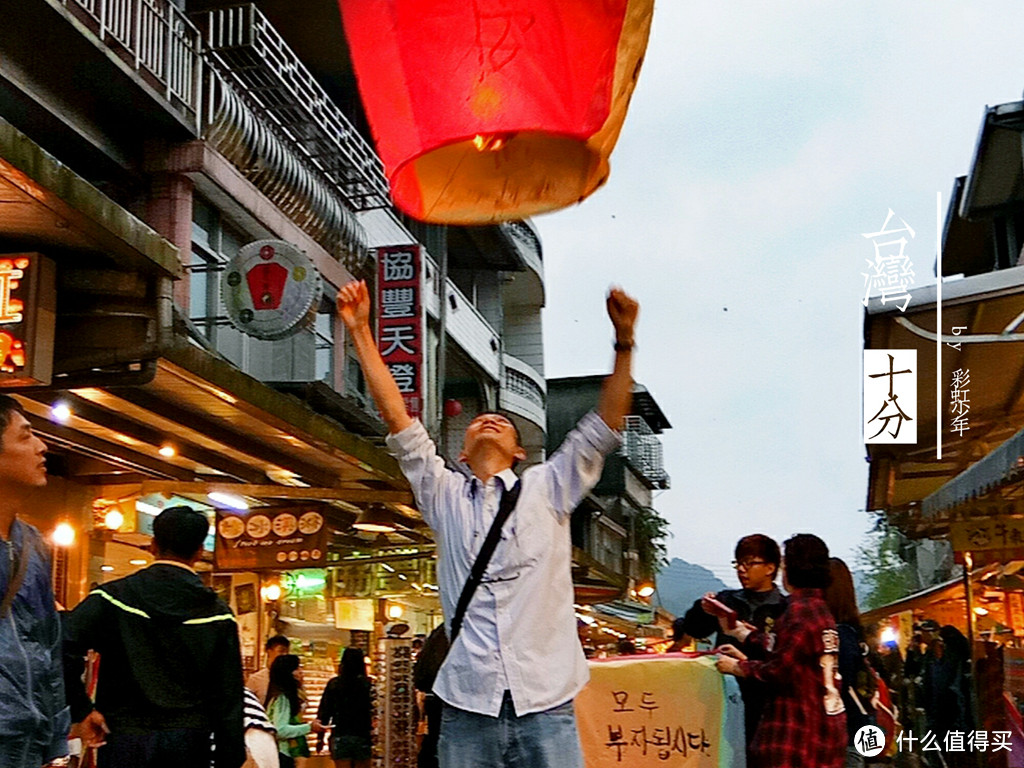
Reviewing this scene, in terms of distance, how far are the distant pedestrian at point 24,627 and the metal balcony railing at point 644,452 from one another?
1702 inches

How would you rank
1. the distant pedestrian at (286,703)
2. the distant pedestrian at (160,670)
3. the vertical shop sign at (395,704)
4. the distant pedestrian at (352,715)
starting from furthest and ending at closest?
the distant pedestrian at (352,715) < the vertical shop sign at (395,704) < the distant pedestrian at (286,703) < the distant pedestrian at (160,670)

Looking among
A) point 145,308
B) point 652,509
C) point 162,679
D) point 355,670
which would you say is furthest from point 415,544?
point 652,509

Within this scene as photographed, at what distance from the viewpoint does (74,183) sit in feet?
22.1

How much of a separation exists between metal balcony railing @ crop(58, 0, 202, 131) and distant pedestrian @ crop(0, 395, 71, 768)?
9.08m

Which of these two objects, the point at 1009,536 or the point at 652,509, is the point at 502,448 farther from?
the point at 652,509

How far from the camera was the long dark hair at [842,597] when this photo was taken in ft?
20.2

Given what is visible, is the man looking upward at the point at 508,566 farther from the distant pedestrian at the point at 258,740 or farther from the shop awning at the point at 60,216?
the shop awning at the point at 60,216

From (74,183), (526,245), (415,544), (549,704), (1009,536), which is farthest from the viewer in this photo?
(526,245)

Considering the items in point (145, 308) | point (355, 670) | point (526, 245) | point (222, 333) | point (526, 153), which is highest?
point (526, 245)

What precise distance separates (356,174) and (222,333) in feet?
12.6

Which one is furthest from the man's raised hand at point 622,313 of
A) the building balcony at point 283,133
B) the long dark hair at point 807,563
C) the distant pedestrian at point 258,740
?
the building balcony at point 283,133

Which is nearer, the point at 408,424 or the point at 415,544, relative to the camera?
the point at 408,424

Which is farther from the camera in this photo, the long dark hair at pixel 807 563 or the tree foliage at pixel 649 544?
the tree foliage at pixel 649 544

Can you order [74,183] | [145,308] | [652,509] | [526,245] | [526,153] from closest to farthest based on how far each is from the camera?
[526,153] < [74,183] < [145,308] < [526,245] < [652,509]
